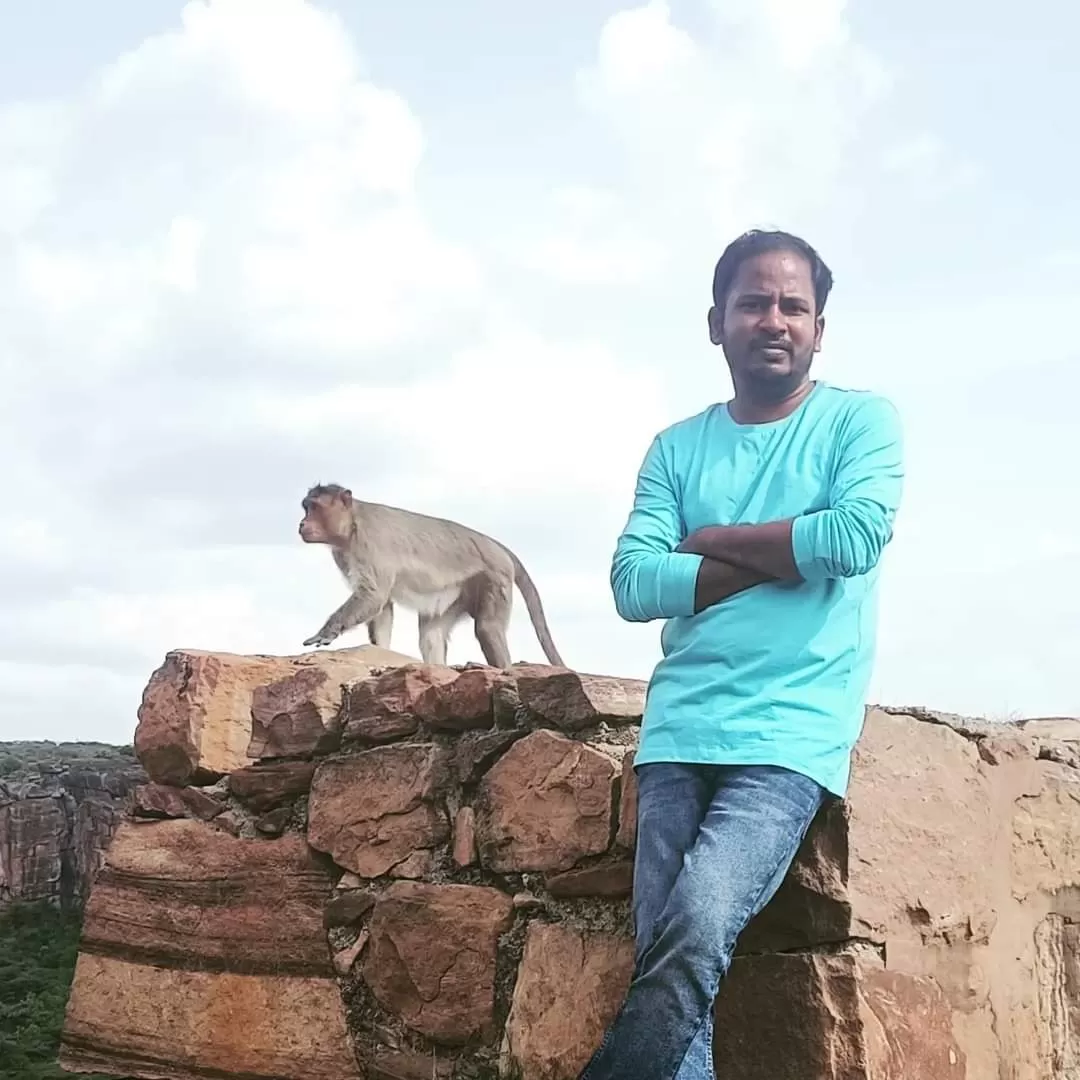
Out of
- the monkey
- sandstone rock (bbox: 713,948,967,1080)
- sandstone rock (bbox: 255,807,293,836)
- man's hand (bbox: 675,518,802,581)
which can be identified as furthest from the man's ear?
the monkey

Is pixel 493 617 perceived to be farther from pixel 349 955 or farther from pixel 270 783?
pixel 349 955

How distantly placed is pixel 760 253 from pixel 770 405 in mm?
277

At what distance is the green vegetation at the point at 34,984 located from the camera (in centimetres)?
458

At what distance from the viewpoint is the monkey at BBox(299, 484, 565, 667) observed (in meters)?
7.70

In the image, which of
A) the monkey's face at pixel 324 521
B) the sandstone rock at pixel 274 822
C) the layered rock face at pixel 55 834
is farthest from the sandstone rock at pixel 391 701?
the monkey's face at pixel 324 521

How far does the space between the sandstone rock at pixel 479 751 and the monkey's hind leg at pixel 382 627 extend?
14.9 feet

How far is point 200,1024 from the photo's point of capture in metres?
3.38

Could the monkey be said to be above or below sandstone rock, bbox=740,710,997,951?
above

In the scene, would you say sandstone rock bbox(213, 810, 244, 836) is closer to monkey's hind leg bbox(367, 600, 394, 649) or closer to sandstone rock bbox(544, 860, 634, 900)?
sandstone rock bbox(544, 860, 634, 900)

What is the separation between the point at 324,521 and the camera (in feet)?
25.5

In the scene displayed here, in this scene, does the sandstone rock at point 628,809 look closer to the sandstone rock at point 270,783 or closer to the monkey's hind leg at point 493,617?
the sandstone rock at point 270,783

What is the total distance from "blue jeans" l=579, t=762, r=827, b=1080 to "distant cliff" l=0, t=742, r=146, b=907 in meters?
4.88

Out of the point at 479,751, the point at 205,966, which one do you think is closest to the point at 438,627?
the point at 205,966

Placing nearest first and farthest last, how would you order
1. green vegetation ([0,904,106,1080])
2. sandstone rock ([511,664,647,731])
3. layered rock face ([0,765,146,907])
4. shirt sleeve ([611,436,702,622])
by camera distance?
shirt sleeve ([611,436,702,622])
sandstone rock ([511,664,647,731])
green vegetation ([0,904,106,1080])
layered rock face ([0,765,146,907])
